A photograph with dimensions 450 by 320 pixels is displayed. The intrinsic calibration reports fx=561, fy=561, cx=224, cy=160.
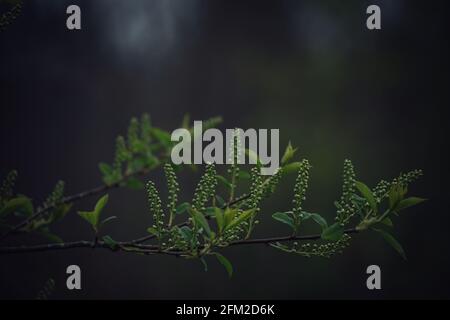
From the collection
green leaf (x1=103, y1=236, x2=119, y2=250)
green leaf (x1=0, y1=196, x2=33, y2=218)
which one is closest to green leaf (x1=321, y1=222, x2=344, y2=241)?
green leaf (x1=103, y1=236, x2=119, y2=250)

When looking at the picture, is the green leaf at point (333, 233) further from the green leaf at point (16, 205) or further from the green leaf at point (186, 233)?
the green leaf at point (16, 205)

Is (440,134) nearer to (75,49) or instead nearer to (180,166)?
(75,49)

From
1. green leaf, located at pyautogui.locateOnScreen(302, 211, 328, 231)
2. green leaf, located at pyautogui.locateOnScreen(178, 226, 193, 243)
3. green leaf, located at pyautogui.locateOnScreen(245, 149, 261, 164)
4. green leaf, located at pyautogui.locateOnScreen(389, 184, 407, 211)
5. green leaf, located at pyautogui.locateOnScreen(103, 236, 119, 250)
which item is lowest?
green leaf, located at pyautogui.locateOnScreen(103, 236, 119, 250)

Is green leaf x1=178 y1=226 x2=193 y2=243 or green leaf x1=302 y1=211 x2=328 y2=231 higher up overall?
green leaf x1=302 y1=211 x2=328 y2=231

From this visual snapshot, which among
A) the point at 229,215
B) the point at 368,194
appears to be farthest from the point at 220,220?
the point at 368,194

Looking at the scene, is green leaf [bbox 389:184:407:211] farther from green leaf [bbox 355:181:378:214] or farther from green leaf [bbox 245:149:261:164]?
green leaf [bbox 245:149:261:164]

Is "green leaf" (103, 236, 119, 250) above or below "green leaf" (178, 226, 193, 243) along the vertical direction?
below

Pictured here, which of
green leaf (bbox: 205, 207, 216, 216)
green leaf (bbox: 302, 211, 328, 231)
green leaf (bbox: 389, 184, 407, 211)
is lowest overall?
green leaf (bbox: 302, 211, 328, 231)

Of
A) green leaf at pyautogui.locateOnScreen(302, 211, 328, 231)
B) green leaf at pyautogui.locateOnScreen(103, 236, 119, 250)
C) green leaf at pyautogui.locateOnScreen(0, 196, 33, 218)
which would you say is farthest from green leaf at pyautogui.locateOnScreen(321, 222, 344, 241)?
green leaf at pyautogui.locateOnScreen(0, 196, 33, 218)

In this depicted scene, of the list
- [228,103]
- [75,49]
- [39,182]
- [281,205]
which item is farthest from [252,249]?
[75,49]

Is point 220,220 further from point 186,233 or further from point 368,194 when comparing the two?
point 368,194

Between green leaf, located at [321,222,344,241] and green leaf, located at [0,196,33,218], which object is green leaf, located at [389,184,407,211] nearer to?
green leaf, located at [321,222,344,241]

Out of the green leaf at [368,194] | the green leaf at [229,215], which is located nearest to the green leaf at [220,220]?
the green leaf at [229,215]

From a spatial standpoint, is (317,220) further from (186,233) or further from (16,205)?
(16,205)
